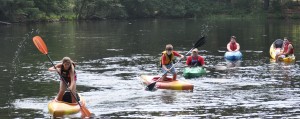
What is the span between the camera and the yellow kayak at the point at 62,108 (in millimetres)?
16356

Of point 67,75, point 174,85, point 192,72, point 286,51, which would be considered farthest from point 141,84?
point 286,51

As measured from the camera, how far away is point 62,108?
54.0ft

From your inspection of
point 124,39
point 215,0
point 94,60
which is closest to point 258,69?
point 94,60

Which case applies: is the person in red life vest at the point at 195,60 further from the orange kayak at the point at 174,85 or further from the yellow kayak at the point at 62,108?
the yellow kayak at the point at 62,108

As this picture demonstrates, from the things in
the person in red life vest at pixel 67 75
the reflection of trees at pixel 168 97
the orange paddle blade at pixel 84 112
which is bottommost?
the reflection of trees at pixel 168 97

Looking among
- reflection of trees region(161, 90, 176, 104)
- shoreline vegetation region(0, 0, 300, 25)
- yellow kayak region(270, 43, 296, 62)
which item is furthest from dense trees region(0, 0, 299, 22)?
reflection of trees region(161, 90, 176, 104)

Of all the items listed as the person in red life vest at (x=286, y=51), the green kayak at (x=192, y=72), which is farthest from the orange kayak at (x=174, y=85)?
the person in red life vest at (x=286, y=51)

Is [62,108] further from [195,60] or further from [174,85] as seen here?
[195,60]

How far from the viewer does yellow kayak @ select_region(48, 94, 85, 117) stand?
16.4 meters

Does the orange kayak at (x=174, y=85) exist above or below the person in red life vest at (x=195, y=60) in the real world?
below

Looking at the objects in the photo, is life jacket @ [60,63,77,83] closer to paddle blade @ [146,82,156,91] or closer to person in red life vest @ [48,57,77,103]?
person in red life vest @ [48,57,77,103]

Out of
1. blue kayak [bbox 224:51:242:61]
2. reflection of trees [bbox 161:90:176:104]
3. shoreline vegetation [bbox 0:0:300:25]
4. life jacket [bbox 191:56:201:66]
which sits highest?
shoreline vegetation [bbox 0:0:300:25]

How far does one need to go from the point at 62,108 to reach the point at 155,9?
228ft

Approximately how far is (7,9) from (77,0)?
42.1 ft
